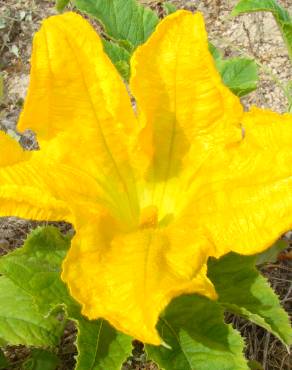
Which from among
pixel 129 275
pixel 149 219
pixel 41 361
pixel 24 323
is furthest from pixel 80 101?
pixel 41 361

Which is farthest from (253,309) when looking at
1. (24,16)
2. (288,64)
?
(24,16)

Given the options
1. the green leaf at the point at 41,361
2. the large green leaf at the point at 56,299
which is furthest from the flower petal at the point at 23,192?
the green leaf at the point at 41,361

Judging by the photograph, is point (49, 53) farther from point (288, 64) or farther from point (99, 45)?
point (288, 64)

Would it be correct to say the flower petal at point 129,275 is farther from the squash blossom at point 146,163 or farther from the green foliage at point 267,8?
the green foliage at point 267,8

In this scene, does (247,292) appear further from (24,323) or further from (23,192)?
(23,192)

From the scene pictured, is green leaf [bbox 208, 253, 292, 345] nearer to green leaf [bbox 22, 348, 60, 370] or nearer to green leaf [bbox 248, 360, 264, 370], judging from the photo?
green leaf [bbox 248, 360, 264, 370]

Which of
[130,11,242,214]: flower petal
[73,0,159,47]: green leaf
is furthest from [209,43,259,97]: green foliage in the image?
[130,11,242,214]: flower petal
